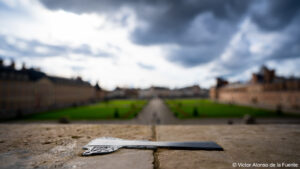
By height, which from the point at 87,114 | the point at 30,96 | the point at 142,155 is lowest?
the point at 87,114

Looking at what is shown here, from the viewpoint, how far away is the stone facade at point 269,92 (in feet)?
106

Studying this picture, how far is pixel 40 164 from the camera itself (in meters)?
1.51

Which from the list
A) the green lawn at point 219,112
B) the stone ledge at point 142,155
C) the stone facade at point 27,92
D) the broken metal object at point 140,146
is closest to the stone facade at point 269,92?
the green lawn at point 219,112

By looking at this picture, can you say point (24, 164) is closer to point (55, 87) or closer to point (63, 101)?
point (55, 87)

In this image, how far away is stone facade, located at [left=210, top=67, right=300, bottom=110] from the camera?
3236 cm

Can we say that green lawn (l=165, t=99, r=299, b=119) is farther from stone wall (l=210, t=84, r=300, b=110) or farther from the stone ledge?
the stone ledge

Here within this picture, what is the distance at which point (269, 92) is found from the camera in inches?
1556

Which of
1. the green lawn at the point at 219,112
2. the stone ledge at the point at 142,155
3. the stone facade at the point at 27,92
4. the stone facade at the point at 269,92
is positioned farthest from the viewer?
the stone facade at the point at 269,92

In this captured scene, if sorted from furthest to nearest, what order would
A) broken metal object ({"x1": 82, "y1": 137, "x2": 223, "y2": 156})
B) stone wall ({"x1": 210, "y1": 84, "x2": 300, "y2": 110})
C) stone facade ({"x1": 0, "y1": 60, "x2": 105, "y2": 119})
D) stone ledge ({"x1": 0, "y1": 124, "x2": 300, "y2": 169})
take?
1. stone wall ({"x1": 210, "y1": 84, "x2": 300, "y2": 110})
2. stone facade ({"x1": 0, "y1": 60, "x2": 105, "y2": 119})
3. broken metal object ({"x1": 82, "y1": 137, "x2": 223, "y2": 156})
4. stone ledge ({"x1": 0, "y1": 124, "x2": 300, "y2": 169})

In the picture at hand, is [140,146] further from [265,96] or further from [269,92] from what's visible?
[265,96]

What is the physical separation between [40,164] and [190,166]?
1.57m

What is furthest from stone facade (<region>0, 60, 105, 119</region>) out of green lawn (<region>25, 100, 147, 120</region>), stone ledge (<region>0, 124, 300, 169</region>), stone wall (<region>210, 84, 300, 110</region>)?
stone wall (<region>210, 84, 300, 110</region>)

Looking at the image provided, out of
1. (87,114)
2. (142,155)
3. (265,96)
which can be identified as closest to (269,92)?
(265,96)

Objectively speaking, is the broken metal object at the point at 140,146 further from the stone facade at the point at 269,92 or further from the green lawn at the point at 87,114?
the stone facade at the point at 269,92
